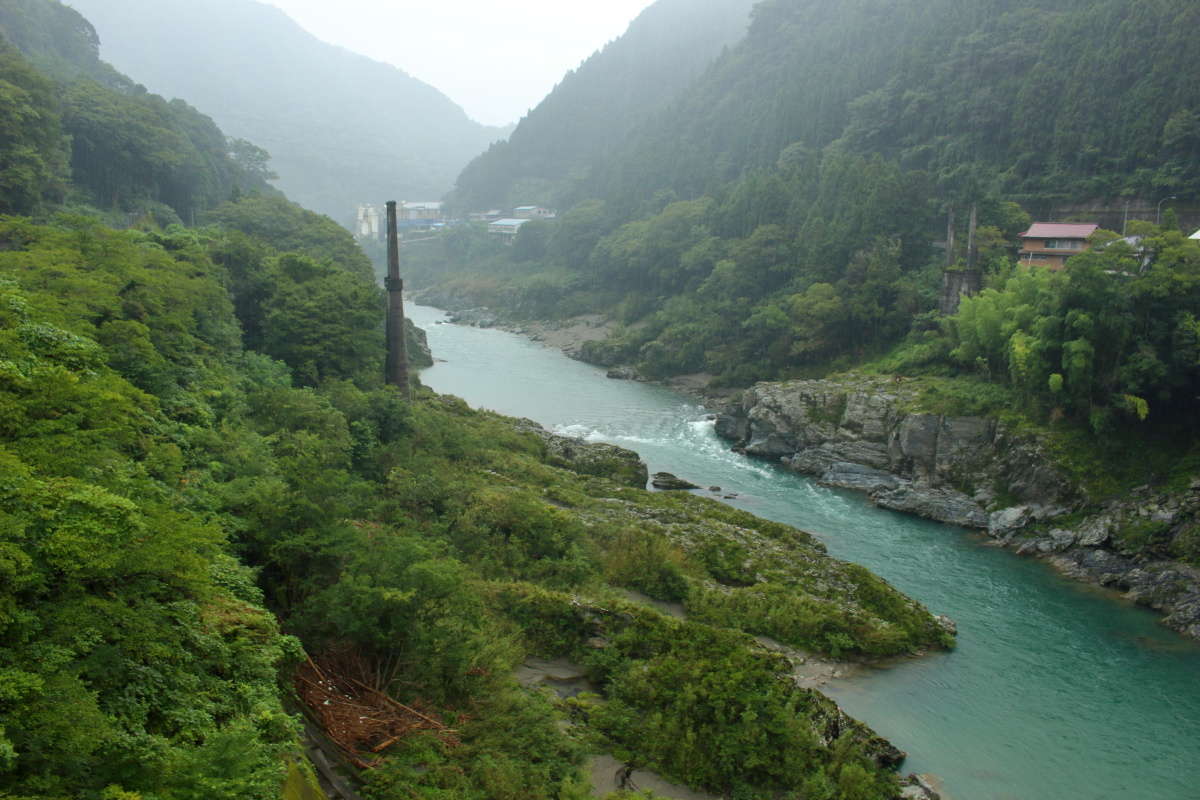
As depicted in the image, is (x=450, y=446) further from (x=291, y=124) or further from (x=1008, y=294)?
(x=291, y=124)

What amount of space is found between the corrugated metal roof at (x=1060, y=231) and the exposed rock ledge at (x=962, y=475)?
10739 millimetres

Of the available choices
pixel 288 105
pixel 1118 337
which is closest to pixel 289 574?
pixel 1118 337

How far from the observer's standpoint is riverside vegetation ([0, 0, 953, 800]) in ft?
19.8

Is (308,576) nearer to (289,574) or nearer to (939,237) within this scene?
(289,574)

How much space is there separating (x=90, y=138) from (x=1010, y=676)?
39569mm

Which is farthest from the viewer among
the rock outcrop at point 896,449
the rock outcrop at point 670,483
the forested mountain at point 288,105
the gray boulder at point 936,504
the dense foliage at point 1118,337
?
the forested mountain at point 288,105

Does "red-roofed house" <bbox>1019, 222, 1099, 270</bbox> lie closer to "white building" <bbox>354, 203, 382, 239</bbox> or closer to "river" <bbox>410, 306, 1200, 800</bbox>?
"river" <bbox>410, 306, 1200, 800</bbox>

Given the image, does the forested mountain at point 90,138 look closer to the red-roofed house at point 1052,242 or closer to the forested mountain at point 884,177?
the forested mountain at point 884,177

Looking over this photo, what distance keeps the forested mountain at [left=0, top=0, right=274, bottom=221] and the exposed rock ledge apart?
26537 mm

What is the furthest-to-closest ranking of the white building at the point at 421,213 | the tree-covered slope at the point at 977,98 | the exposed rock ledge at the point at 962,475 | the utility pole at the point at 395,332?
the white building at the point at 421,213 < the tree-covered slope at the point at 977,98 < the utility pole at the point at 395,332 < the exposed rock ledge at the point at 962,475

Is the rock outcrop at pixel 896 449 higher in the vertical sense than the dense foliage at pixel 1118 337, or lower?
lower

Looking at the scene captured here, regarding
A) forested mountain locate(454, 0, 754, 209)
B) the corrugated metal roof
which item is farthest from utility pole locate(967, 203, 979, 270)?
forested mountain locate(454, 0, 754, 209)

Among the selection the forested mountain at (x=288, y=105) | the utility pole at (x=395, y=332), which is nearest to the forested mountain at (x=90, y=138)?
the utility pole at (x=395, y=332)

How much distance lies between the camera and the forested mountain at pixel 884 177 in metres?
36.6
